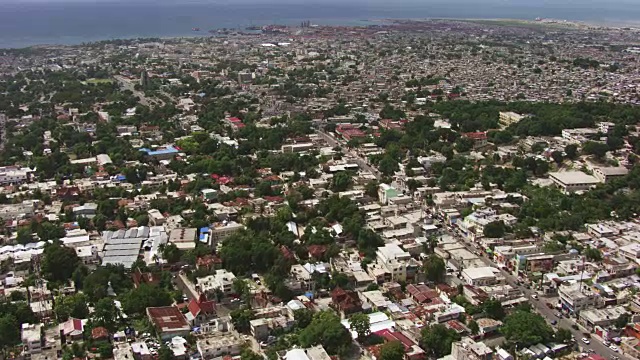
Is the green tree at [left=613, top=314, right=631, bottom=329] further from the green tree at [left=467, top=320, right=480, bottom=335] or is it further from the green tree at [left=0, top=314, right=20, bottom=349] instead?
the green tree at [left=0, top=314, right=20, bottom=349]

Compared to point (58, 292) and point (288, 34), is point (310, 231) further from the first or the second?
point (288, 34)

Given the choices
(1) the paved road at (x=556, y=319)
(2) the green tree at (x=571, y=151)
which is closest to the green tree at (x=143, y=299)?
(1) the paved road at (x=556, y=319)

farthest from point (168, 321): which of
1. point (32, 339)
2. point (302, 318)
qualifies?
point (302, 318)

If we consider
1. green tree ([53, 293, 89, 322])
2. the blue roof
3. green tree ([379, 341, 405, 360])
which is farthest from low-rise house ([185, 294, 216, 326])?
the blue roof

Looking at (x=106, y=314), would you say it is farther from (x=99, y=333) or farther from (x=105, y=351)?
(x=105, y=351)

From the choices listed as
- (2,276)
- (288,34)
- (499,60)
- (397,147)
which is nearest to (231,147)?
(397,147)

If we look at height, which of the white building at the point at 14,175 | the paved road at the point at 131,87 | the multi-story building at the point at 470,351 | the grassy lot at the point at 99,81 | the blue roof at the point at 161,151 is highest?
the multi-story building at the point at 470,351

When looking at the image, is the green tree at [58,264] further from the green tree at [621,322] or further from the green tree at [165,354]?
the green tree at [621,322]
